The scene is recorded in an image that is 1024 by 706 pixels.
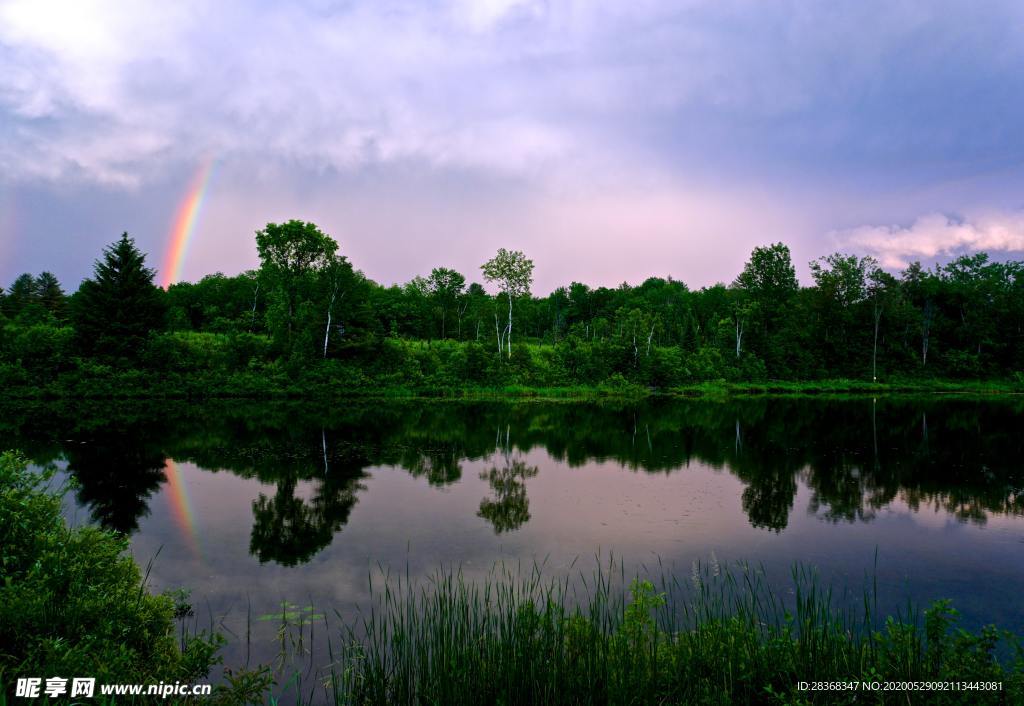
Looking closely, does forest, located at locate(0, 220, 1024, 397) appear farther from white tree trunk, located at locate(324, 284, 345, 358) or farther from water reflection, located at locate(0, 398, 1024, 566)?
water reflection, located at locate(0, 398, 1024, 566)

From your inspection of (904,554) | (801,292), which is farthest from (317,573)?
(801,292)

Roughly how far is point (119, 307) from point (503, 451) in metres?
31.3

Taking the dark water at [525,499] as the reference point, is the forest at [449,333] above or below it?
above

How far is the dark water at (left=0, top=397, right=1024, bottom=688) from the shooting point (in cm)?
931

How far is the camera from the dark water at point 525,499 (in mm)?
9312

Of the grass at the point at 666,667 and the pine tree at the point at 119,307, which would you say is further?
the pine tree at the point at 119,307

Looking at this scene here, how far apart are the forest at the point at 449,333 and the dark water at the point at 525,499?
10.0 meters

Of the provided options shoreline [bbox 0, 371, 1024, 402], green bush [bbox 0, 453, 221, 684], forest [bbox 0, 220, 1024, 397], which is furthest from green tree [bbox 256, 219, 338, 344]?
green bush [bbox 0, 453, 221, 684]

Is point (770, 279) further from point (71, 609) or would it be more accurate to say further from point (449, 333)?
point (71, 609)

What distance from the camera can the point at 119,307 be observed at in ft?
123

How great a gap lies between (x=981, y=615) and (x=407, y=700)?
793cm

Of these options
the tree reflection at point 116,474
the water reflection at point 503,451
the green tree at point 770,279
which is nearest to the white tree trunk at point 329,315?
the water reflection at point 503,451

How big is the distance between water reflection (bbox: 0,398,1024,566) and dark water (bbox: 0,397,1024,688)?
0.11 metres

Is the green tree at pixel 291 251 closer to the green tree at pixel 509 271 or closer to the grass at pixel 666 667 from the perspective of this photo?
the green tree at pixel 509 271
